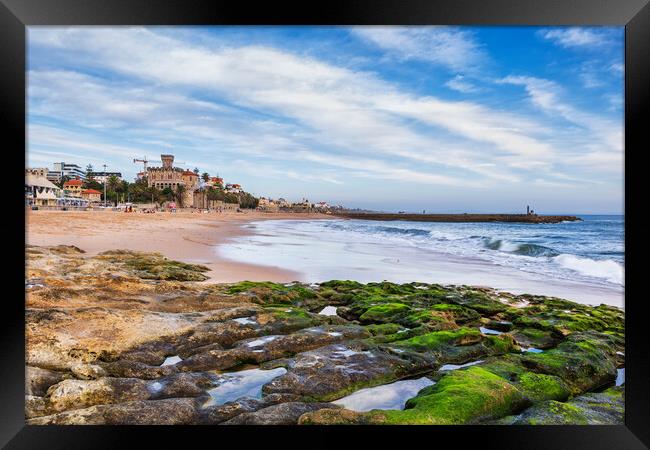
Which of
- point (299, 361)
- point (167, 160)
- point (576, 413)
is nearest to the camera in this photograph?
point (576, 413)

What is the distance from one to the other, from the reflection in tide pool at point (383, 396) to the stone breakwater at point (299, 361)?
0.02 m

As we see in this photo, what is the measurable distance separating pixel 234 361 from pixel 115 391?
95 centimetres

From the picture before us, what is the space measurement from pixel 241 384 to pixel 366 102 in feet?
37.3

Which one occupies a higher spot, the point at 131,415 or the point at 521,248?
the point at 521,248

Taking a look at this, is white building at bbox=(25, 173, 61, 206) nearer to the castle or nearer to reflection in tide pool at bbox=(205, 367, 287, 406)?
the castle

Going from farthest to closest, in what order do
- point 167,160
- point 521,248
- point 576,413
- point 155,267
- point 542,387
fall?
point 167,160 → point 521,248 → point 155,267 → point 542,387 → point 576,413

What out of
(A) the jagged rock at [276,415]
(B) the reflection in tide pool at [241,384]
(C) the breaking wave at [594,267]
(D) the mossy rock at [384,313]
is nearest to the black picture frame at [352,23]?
(A) the jagged rock at [276,415]

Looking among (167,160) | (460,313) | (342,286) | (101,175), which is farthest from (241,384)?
(101,175)

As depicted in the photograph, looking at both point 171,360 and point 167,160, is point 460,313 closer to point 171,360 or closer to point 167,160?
point 171,360

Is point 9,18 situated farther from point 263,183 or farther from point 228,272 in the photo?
point 263,183

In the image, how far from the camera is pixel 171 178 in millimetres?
25500

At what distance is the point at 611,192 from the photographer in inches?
577

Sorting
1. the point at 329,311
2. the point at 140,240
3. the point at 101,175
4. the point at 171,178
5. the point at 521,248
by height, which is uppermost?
the point at 101,175

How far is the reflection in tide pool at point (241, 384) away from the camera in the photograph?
2.85m
